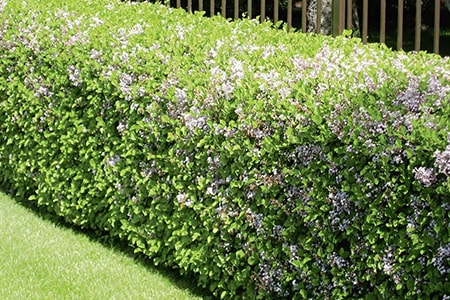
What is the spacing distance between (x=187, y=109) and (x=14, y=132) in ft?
8.48

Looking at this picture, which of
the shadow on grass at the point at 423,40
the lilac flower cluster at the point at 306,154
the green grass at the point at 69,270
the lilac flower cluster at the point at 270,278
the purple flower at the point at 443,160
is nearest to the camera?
the purple flower at the point at 443,160

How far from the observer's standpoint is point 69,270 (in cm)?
569

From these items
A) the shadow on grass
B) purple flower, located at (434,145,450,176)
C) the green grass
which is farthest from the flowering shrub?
the shadow on grass

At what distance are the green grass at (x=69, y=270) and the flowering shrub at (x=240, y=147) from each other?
178 millimetres

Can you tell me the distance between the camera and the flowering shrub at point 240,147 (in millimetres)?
3854

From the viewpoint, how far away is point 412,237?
373 cm

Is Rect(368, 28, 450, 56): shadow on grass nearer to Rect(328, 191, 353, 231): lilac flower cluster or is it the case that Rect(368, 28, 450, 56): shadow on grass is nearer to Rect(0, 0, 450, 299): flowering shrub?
Rect(0, 0, 450, 299): flowering shrub

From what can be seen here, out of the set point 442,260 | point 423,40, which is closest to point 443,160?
point 442,260

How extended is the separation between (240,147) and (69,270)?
5.53 ft

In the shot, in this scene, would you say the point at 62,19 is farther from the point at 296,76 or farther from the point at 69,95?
the point at 296,76

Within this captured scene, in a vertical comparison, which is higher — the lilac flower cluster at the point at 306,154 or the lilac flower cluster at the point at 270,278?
the lilac flower cluster at the point at 306,154

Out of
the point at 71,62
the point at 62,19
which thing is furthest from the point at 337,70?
the point at 62,19

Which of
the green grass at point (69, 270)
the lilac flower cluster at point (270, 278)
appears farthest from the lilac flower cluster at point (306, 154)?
the green grass at point (69, 270)

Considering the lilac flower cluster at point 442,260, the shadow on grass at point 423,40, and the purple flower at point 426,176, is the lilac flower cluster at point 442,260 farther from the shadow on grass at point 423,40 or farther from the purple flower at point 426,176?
the shadow on grass at point 423,40
